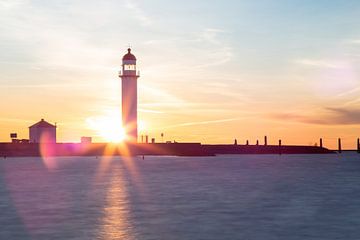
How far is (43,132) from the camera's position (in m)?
122

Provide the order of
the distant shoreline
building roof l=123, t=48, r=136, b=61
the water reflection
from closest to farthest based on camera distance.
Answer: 1. the water reflection
2. building roof l=123, t=48, r=136, b=61
3. the distant shoreline

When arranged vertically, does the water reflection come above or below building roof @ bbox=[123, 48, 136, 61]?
below

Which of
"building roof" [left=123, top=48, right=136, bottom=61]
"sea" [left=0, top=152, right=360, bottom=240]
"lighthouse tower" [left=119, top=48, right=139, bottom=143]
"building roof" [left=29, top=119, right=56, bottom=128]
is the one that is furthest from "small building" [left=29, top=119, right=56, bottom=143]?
"sea" [left=0, top=152, right=360, bottom=240]

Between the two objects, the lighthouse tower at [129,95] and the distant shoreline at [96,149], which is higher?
the lighthouse tower at [129,95]

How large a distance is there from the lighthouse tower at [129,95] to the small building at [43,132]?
26948 mm

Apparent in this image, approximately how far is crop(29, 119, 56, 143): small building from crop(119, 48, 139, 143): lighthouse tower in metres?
26.9

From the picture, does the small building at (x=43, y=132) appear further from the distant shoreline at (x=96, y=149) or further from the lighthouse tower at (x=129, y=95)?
the lighthouse tower at (x=129, y=95)

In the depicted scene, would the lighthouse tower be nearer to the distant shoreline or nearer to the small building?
the distant shoreline

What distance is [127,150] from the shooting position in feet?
356

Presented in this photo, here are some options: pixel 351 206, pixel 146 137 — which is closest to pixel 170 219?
pixel 351 206

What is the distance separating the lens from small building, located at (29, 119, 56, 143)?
399ft

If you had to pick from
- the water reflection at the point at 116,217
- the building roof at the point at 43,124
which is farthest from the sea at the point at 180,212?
the building roof at the point at 43,124

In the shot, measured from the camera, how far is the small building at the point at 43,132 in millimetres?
121562

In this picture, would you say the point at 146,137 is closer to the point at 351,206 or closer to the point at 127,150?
the point at 127,150
